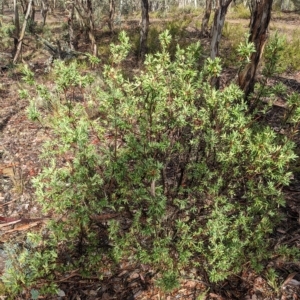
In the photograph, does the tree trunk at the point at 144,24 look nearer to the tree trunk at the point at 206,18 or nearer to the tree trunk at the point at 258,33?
the tree trunk at the point at 206,18

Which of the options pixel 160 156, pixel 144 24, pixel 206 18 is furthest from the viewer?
pixel 206 18

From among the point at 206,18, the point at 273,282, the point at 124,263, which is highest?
the point at 206,18

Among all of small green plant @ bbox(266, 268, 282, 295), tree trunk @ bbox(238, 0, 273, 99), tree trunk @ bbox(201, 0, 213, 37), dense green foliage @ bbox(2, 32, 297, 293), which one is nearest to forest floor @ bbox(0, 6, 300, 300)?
small green plant @ bbox(266, 268, 282, 295)

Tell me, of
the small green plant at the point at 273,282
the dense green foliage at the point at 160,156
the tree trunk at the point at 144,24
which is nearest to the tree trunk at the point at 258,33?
the dense green foliage at the point at 160,156

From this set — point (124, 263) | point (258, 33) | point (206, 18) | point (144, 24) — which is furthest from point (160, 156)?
point (206, 18)

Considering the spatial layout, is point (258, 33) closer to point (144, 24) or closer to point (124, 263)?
point (124, 263)

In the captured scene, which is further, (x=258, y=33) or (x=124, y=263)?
(x=258, y=33)

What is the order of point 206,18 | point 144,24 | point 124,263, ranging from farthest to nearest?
point 206,18 → point 144,24 → point 124,263

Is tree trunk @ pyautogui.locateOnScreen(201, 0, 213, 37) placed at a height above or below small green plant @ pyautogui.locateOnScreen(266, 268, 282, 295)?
above

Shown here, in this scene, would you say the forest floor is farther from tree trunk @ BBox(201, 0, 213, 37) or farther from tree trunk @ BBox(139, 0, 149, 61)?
tree trunk @ BBox(201, 0, 213, 37)

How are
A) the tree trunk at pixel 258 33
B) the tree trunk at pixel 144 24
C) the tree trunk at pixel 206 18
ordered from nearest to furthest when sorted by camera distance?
the tree trunk at pixel 258 33, the tree trunk at pixel 144 24, the tree trunk at pixel 206 18

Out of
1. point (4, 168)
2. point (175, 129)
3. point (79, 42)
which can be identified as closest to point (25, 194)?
point (4, 168)

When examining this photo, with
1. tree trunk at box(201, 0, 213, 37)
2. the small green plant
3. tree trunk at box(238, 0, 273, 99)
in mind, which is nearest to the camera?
the small green plant

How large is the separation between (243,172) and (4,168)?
173 inches
